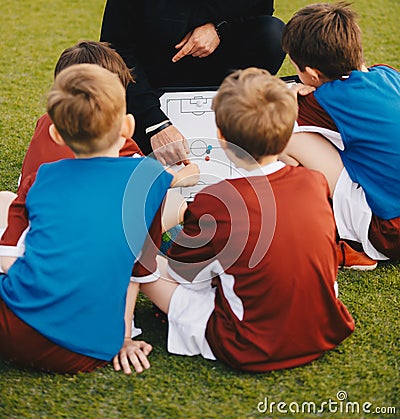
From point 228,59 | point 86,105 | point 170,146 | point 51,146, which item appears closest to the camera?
point 86,105

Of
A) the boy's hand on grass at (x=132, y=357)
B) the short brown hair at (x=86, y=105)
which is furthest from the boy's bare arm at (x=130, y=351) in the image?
the short brown hair at (x=86, y=105)

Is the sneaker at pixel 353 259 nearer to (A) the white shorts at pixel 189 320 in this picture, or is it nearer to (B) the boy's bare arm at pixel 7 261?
(A) the white shorts at pixel 189 320

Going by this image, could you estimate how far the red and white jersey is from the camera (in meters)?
1.67

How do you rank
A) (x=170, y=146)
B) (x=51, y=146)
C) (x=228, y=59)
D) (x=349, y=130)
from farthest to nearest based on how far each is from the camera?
(x=228, y=59) < (x=170, y=146) < (x=349, y=130) < (x=51, y=146)

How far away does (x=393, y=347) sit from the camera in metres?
1.84

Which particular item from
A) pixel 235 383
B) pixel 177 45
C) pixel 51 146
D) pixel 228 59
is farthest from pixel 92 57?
pixel 235 383

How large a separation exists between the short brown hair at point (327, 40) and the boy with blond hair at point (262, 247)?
52 cm

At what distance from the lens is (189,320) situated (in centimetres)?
180

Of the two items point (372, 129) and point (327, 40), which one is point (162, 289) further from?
point (327, 40)

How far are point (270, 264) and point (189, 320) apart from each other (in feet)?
0.92

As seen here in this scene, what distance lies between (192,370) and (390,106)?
39.1 inches

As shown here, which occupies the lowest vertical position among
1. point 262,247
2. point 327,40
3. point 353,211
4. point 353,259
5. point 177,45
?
point 353,259

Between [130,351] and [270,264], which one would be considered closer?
[270,264]

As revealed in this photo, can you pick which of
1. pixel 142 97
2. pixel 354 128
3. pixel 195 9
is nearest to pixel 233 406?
pixel 354 128
